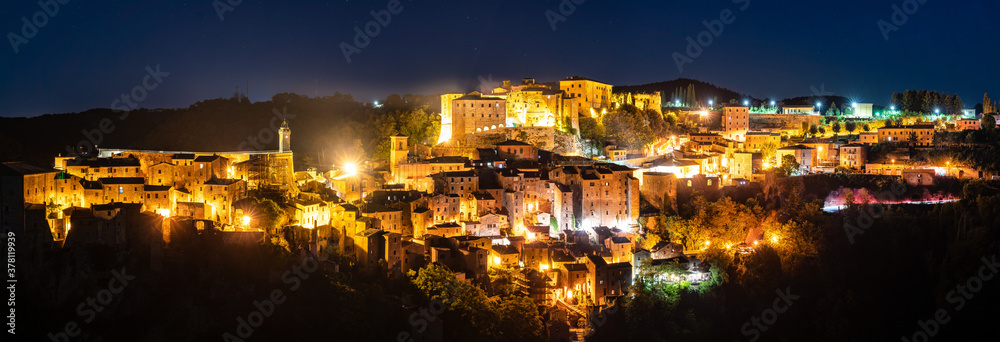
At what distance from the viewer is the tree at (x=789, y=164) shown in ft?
128

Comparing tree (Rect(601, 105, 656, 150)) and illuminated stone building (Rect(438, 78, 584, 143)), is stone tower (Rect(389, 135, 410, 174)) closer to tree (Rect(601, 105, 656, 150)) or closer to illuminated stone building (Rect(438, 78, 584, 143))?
illuminated stone building (Rect(438, 78, 584, 143))

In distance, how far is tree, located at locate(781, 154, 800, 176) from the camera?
3894 cm

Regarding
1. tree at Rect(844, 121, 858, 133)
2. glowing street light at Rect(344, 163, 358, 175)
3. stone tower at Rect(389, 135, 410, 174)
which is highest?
tree at Rect(844, 121, 858, 133)

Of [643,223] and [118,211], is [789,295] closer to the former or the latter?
[643,223]

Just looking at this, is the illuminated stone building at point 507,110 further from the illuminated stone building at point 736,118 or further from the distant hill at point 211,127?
the illuminated stone building at point 736,118

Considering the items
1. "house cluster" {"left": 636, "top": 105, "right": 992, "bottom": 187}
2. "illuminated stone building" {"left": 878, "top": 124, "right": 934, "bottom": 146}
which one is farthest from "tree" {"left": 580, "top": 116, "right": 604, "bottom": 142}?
"illuminated stone building" {"left": 878, "top": 124, "right": 934, "bottom": 146}

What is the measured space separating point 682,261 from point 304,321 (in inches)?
588

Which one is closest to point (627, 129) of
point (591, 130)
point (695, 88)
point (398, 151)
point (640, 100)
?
point (591, 130)

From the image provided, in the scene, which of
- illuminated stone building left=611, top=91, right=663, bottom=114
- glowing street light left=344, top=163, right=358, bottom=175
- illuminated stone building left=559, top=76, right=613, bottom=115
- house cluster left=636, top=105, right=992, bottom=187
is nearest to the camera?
glowing street light left=344, top=163, right=358, bottom=175

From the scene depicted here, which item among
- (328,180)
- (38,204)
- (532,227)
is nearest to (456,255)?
(532,227)

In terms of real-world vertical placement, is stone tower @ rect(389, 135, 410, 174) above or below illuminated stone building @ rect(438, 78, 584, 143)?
below

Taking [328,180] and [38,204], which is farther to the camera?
[328,180]

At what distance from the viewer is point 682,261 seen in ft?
93.6

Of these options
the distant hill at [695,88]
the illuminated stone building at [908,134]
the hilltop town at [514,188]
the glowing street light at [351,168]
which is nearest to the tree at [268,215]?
the hilltop town at [514,188]
